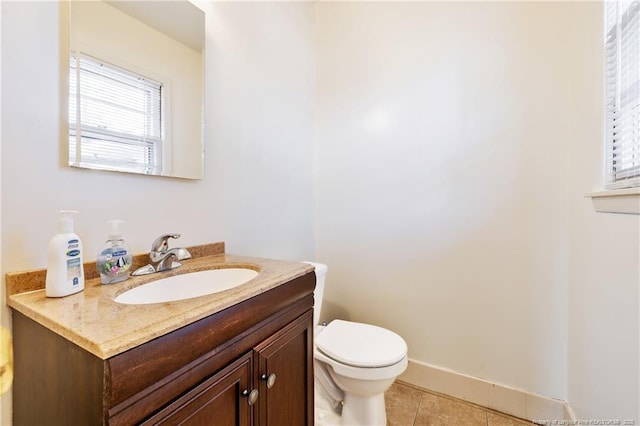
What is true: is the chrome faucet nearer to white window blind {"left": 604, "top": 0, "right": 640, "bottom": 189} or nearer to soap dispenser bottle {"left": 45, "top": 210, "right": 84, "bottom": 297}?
soap dispenser bottle {"left": 45, "top": 210, "right": 84, "bottom": 297}

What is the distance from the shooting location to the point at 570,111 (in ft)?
4.23

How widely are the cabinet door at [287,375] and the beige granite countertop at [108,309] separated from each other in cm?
17

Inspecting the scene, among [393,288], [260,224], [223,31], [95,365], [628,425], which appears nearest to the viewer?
[95,365]

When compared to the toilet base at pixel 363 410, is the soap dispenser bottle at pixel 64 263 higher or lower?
higher

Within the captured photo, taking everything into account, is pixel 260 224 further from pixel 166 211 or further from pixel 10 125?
pixel 10 125

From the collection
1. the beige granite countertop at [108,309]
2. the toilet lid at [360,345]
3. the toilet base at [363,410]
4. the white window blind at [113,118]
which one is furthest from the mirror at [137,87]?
the toilet base at [363,410]

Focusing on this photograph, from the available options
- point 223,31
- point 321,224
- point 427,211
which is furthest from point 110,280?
point 427,211

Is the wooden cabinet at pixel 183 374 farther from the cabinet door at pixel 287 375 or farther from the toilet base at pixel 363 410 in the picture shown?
the toilet base at pixel 363 410

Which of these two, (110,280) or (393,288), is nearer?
(110,280)

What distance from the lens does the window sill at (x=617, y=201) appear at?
0.80 m

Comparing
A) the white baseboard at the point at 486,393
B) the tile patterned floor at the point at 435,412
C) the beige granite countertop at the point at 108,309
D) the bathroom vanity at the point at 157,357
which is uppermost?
the beige granite countertop at the point at 108,309

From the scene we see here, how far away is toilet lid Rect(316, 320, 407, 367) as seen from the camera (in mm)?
1160

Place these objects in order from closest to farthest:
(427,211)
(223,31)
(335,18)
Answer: (223,31) < (427,211) < (335,18)

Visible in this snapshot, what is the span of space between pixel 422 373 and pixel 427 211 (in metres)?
0.96
